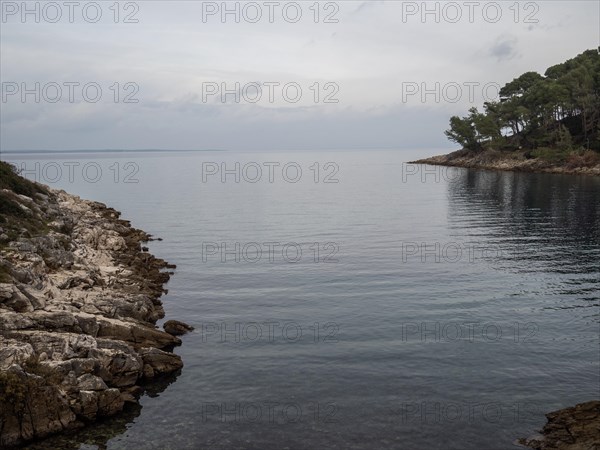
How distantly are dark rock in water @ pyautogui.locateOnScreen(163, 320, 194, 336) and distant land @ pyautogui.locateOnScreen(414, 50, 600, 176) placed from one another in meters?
125

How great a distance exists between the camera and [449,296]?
38.4 metres

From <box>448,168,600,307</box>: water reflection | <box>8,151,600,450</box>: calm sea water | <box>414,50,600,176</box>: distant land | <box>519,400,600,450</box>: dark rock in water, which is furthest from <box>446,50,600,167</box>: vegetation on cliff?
<box>519,400,600,450</box>: dark rock in water

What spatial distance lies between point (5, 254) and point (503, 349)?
2916 cm

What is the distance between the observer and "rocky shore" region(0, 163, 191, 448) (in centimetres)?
2042

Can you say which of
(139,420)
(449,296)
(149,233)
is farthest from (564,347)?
(149,233)

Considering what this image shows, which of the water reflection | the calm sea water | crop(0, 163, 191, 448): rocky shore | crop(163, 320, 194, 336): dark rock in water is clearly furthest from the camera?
the water reflection

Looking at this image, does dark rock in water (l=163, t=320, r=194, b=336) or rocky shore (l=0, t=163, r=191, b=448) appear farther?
dark rock in water (l=163, t=320, r=194, b=336)

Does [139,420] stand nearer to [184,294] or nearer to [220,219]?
Result: [184,294]

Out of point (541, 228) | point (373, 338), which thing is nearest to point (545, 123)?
point (541, 228)

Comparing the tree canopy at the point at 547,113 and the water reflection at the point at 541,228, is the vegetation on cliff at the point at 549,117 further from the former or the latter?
the water reflection at the point at 541,228

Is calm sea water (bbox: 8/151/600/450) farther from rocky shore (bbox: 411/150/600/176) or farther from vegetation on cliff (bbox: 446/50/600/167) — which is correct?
vegetation on cliff (bbox: 446/50/600/167)

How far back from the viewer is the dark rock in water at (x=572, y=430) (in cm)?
1894

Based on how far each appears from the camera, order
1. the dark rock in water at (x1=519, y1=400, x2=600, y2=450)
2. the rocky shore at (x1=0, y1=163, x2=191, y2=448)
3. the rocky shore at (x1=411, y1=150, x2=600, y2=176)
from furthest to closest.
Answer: the rocky shore at (x1=411, y1=150, x2=600, y2=176) < the rocky shore at (x1=0, y1=163, x2=191, y2=448) < the dark rock in water at (x1=519, y1=400, x2=600, y2=450)

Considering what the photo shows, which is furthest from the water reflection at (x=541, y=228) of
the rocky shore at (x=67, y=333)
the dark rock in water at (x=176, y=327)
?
the rocky shore at (x=67, y=333)
